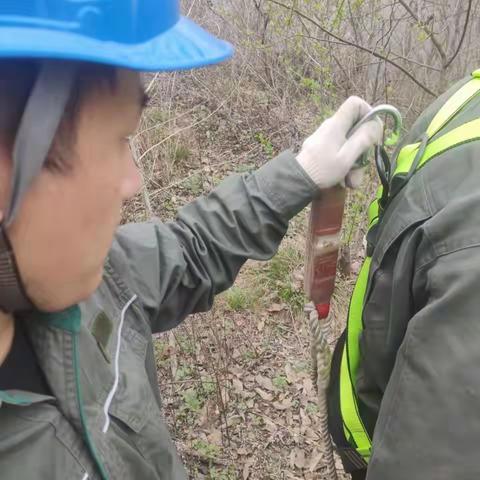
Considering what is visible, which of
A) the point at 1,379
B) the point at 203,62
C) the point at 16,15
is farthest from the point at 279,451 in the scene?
the point at 16,15

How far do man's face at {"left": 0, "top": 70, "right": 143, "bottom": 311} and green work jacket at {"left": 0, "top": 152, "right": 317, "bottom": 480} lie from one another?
0.16 m

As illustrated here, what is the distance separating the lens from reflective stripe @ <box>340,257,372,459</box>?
4.90 feet

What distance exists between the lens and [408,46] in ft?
13.2

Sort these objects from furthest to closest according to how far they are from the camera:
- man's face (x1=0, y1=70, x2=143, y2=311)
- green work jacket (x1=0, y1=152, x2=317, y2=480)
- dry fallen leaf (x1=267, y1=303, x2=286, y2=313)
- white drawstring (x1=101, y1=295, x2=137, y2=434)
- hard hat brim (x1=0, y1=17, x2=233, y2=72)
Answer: dry fallen leaf (x1=267, y1=303, x2=286, y2=313) → white drawstring (x1=101, y1=295, x2=137, y2=434) → green work jacket (x1=0, y1=152, x2=317, y2=480) → man's face (x1=0, y1=70, x2=143, y2=311) → hard hat brim (x1=0, y1=17, x2=233, y2=72)

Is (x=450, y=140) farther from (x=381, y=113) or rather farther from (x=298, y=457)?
(x=298, y=457)

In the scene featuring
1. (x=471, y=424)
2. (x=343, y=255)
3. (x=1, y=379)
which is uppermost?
(x=1, y=379)

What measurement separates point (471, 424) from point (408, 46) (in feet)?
12.2

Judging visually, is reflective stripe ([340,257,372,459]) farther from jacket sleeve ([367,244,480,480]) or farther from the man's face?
the man's face

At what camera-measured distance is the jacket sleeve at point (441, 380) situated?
904 mm

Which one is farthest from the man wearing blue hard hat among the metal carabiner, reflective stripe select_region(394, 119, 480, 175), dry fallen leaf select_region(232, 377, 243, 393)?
dry fallen leaf select_region(232, 377, 243, 393)

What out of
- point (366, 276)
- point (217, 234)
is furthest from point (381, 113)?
point (217, 234)

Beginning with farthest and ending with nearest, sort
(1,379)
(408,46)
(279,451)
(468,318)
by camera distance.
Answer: (408,46) → (279,451) → (1,379) → (468,318)

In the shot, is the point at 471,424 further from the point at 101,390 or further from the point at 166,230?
the point at 166,230

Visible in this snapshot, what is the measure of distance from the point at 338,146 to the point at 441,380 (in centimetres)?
83
